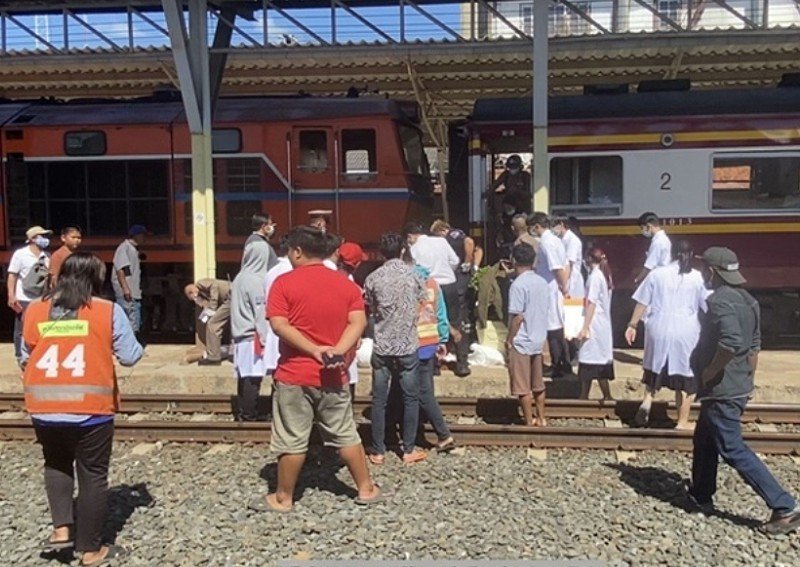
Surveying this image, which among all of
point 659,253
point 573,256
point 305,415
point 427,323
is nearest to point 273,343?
point 427,323

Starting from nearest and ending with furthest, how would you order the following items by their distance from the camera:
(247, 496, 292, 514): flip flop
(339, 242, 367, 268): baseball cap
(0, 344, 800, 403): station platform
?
1. (247, 496, 292, 514): flip flop
2. (339, 242, 367, 268): baseball cap
3. (0, 344, 800, 403): station platform

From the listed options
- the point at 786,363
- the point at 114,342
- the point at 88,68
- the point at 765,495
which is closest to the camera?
the point at 114,342

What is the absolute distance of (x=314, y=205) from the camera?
11.6 metres

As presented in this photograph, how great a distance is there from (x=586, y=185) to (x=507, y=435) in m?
5.18

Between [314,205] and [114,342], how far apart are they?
278 inches

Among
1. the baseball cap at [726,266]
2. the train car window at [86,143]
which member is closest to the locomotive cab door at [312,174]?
the train car window at [86,143]

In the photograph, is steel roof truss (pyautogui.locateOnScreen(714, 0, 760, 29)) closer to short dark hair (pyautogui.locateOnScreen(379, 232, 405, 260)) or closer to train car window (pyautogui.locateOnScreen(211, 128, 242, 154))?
short dark hair (pyautogui.locateOnScreen(379, 232, 405, 260))

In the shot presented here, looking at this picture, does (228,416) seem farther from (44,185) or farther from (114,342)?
(44,185)

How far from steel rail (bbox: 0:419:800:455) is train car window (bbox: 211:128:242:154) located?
17.2 ft

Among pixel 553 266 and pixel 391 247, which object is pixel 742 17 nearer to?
pixel 553 266

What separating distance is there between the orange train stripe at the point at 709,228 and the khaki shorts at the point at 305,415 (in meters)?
6.54

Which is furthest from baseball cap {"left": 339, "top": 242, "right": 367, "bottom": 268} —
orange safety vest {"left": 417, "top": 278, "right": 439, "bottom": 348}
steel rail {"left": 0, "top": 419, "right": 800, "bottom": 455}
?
steel rail {"left": 0, "top": 419, "right": 800, "bottom": 455}

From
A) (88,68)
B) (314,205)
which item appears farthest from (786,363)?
(88,68)

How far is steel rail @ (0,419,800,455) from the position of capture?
6.86 meters
